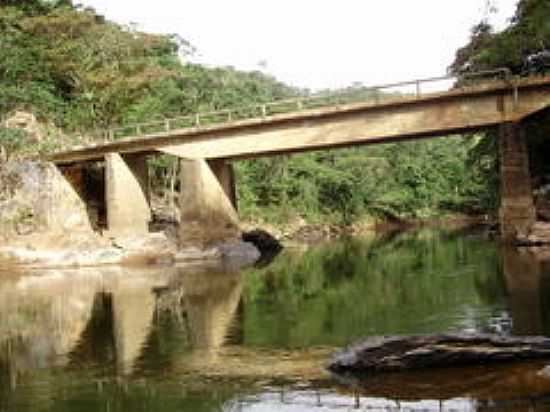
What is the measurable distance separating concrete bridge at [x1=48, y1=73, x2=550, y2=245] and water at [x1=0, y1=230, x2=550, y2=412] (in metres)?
4.97

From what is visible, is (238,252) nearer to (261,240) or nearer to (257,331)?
(261,240)

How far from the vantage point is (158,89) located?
6831 cm

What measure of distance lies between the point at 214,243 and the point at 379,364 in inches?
1310

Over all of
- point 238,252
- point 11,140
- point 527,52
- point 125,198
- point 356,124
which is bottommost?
point 238,252

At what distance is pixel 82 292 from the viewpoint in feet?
114

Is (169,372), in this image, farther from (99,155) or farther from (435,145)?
(435,145)

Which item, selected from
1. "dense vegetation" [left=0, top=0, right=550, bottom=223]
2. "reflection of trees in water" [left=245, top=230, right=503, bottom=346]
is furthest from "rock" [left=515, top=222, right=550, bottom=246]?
"dense vegetation" [left=0, top=0, right=550, bottom=223]

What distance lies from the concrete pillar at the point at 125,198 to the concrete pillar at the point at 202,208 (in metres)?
3.80

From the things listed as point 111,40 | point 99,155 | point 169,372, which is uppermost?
point 111,40

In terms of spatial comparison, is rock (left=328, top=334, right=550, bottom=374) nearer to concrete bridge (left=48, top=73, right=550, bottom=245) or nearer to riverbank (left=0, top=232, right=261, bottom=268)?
concrete bridge (left=48, top=73, right=550, bottom=245)

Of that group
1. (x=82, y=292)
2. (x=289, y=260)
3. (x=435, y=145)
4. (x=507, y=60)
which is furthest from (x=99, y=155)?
(x=435, y=145)

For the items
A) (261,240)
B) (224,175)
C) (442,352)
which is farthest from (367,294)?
(261,240)

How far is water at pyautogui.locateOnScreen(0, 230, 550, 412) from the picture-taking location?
1445 cm

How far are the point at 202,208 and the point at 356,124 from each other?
10.1 meters
